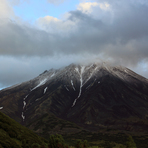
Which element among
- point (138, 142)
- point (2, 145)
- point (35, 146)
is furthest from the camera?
point (138, 142)

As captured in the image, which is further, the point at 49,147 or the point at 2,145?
the point at 49,147

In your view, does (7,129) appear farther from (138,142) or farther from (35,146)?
(138,142)

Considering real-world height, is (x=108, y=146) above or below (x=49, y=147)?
below

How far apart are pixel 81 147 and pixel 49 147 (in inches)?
789

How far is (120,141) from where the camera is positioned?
196 meters

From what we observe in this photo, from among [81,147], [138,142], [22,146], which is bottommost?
[138,142]

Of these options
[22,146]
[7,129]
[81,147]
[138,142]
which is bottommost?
[138,142]

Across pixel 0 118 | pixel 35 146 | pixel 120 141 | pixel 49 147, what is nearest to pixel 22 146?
pixel 35 146

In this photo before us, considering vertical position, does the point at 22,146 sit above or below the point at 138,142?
above

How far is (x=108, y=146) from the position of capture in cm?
17275

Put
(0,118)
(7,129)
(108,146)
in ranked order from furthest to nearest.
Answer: (108,146) < (0,118) < (7,129)

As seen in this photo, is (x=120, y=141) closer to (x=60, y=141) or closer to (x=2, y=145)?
(x=60, y=141)

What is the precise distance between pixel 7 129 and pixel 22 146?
15.5 meters

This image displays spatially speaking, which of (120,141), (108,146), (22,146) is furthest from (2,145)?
(120,141)
